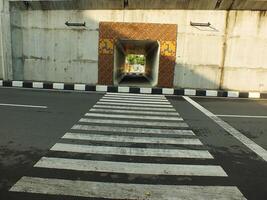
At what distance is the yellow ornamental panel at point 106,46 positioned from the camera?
16275 millimetres

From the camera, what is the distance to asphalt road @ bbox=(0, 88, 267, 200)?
14.0ft

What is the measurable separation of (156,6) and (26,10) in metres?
7.26

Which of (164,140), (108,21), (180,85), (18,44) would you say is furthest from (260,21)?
(18,44)

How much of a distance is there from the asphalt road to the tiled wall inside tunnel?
584 centimetres

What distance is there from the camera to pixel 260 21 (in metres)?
15.5

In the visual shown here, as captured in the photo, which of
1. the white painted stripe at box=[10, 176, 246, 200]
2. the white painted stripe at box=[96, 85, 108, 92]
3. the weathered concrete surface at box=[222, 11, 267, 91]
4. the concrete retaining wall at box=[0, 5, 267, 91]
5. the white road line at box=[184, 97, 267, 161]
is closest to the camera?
the white painted stripe at box=[10, 176, 246, 200]

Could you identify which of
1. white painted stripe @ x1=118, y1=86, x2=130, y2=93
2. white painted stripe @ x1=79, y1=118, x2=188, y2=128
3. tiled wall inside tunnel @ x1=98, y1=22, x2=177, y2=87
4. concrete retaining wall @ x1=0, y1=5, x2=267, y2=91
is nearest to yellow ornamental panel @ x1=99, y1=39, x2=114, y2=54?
tiled wall inside tunnel @ x1=98, y1=22, x2=177, y2=87

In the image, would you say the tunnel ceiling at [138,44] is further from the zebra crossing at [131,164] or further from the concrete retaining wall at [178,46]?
the zebra crossing at [131,164]

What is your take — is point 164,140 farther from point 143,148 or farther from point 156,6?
point 156,6

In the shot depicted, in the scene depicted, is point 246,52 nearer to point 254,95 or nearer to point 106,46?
point 254,95

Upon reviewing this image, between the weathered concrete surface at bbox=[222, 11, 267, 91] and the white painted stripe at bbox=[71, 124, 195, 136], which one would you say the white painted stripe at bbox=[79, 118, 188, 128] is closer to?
the white painted stripe at bbox=[71, 124, 195, 136]

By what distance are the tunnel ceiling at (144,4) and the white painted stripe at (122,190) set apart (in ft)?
42.0

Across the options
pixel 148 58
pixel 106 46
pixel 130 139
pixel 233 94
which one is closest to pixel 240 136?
pixel 130 139

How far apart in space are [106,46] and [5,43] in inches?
219
